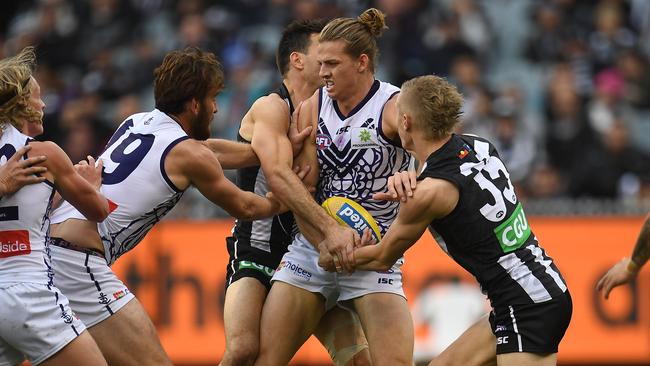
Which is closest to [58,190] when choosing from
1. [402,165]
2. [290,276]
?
[290,276]

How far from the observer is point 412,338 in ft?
23.7

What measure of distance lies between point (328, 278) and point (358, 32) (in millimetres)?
1579

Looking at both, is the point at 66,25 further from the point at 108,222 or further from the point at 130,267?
the point at 108,222

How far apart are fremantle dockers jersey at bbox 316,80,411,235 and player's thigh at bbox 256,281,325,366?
0.66 metres

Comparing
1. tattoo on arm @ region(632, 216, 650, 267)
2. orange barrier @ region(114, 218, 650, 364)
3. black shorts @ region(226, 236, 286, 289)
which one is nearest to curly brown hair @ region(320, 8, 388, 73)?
black shorts @ region(226, 236, 286, 289)

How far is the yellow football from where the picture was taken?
23.4 ft

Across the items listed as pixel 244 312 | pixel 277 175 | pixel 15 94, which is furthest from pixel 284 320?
pixel 15 94

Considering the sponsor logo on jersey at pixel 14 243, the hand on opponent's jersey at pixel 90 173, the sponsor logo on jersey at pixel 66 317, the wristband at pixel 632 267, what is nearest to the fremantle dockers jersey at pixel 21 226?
the sponsor logo on jersey at pixel 14 243

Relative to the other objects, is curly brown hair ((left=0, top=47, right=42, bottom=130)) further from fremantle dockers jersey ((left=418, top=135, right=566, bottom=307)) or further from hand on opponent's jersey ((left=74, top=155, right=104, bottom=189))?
fremantle dockers jersey ((left=418, top=135, right=566, bottom=307))

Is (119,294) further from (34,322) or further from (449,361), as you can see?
(449,361)

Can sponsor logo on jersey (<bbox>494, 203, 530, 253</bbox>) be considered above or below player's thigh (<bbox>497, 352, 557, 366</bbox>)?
above

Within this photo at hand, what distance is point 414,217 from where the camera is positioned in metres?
6.48

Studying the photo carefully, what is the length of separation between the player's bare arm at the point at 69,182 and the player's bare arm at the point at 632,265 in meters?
3.20

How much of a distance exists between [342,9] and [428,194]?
9784 mm
